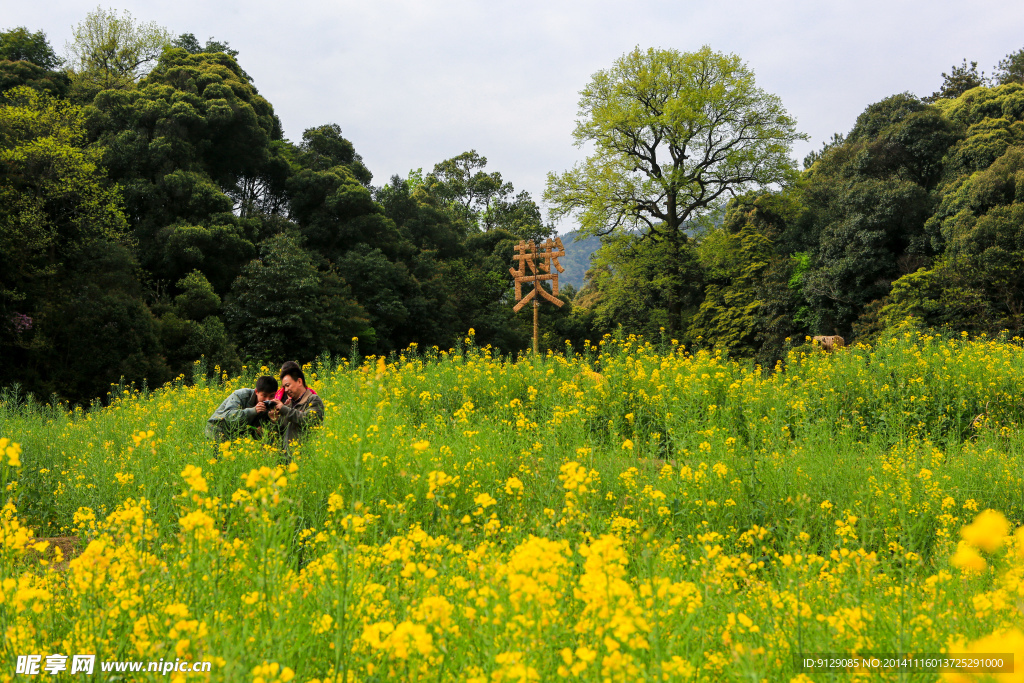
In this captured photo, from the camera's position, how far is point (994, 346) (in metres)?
7.68

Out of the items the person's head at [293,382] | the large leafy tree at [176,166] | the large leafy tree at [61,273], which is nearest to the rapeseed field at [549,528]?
the person's head at [293,382]

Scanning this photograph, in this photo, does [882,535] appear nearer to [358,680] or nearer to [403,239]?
[358,680]

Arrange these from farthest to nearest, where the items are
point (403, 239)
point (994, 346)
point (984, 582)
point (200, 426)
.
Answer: point (403, 239), point (994, 346), point (200, 426), point (984, 582)

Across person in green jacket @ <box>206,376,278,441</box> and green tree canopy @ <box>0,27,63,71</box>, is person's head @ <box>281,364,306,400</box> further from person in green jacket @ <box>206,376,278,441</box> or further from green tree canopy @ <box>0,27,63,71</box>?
green tree canopy @ <box>0,27,63,71</box>

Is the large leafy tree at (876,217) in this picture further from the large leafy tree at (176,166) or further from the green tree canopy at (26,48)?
the green tree canopy at (26,48)

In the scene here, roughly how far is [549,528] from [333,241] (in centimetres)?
2355

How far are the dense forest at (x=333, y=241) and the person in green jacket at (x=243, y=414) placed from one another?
12561 millimetres

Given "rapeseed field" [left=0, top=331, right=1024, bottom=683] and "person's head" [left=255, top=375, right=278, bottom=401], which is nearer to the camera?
"rapeseed field" [left=0, top=331, right=1024, bottom=683]

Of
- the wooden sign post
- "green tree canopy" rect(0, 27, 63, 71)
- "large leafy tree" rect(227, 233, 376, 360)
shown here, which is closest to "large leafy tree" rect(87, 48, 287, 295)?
"large leafy tree" rect(227, 233, 376, 360)

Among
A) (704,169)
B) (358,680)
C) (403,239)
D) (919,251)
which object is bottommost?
(358,680)

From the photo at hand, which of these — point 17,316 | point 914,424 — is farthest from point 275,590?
point 17,316

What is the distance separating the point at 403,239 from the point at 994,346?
22.7m

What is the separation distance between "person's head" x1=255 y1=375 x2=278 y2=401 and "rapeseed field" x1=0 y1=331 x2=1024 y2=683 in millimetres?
592

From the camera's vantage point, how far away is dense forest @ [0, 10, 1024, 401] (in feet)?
47.4
